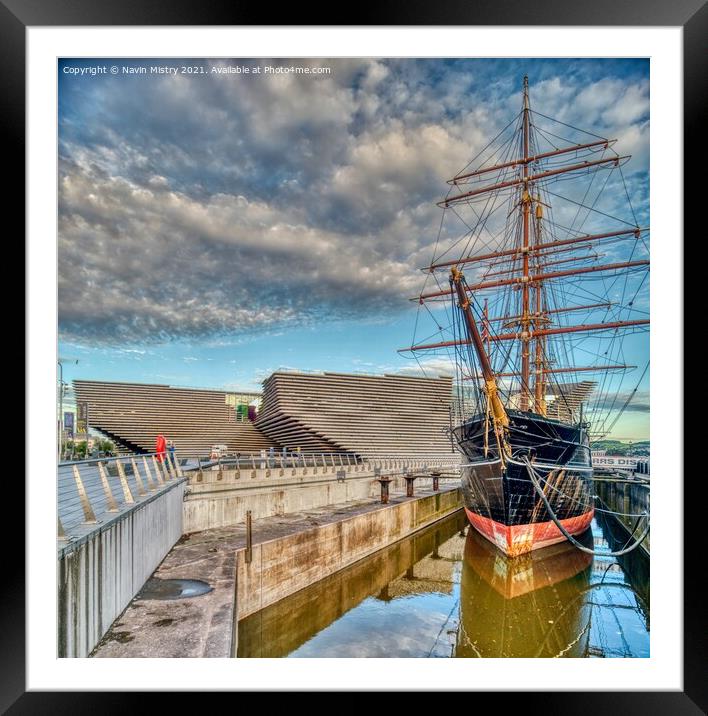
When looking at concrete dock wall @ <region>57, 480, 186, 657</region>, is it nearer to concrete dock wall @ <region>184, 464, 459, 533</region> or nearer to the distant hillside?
concrete dock wall @ <region>184, 464, 459, 533</region>

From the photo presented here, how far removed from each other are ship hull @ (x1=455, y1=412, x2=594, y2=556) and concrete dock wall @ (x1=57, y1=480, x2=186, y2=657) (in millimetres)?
7583

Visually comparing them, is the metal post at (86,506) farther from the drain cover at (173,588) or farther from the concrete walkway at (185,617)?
the drain cover at (173,588)

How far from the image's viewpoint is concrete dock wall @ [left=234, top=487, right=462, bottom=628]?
7.49 metres

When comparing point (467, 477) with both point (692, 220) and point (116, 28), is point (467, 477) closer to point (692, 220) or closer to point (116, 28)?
point (692, 220)

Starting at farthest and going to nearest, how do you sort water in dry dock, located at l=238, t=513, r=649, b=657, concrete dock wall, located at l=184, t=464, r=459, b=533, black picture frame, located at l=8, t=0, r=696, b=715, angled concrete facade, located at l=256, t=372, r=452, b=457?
angled concrete facade, located at l=256, t=372, r=452, b=457 → concrete dock wall, located at l=184, t=464, r=459, b=533 → water in dry dock, located at l=238, t=513, r=649, b=657 → black picture frame, located at l=8, t=0, r=696, b=715

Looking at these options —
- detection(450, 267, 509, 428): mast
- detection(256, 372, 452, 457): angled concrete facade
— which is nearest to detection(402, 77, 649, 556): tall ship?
detection(450, 267, 509, 428): mast

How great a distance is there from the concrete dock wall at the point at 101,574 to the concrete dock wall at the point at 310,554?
1275mm

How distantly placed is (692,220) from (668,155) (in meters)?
0.80

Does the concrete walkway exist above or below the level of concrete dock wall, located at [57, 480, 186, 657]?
below

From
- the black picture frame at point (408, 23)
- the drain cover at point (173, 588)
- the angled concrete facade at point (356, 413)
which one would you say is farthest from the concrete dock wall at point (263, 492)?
the black picture frame at point (408, 23)

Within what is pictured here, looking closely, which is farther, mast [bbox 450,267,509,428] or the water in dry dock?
mast [bbox 450,267,509,428]

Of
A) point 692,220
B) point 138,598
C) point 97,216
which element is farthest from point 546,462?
point 97,216

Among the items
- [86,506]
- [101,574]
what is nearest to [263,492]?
[101,574]

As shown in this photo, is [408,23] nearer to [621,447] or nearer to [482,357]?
[482,357]
